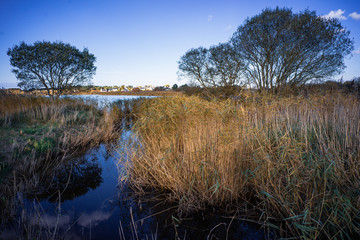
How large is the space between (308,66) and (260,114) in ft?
38.0

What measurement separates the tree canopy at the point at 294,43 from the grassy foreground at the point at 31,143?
10443 millimetres

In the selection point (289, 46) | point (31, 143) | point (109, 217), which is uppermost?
point (289, 46)

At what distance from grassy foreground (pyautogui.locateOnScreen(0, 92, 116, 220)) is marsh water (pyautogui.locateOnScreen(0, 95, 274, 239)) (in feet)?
0.97

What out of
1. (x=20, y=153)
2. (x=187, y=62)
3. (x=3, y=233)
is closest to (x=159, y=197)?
(x=3, y=233)

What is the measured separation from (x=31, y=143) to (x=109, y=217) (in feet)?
11.8

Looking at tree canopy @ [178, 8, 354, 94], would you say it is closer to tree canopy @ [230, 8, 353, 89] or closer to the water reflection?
tree canopy @ [230, 8, 353, 89]

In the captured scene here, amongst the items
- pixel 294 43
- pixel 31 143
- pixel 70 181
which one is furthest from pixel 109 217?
pixel 294 43

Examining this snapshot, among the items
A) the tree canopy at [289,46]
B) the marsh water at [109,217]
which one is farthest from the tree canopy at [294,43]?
the marsh water at [109,217]

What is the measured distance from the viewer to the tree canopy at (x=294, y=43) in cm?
1057

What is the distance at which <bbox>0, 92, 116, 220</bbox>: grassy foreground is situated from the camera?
307 cm

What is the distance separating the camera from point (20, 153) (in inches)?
156

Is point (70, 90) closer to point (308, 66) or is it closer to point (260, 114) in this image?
point (260, 114)

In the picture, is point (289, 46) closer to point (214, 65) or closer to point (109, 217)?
point (214, 65)

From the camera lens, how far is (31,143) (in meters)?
4.53
